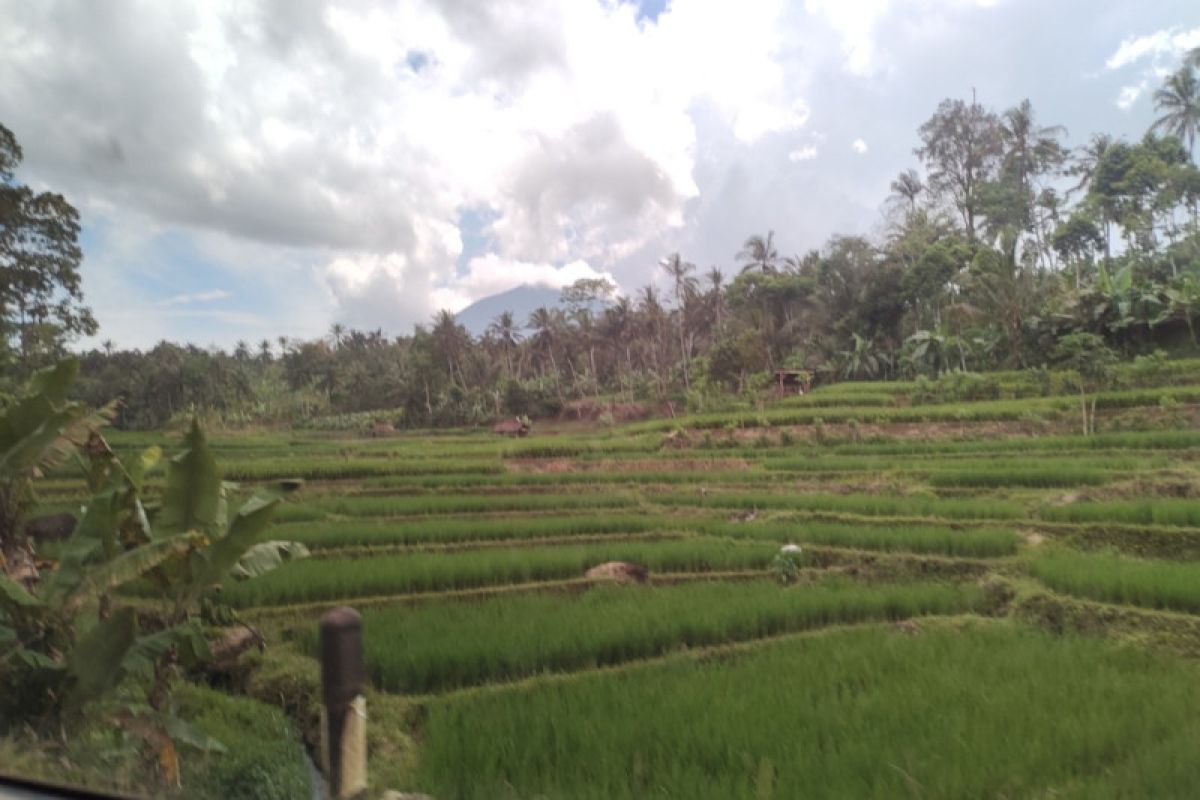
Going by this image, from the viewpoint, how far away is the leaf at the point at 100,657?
226 cm

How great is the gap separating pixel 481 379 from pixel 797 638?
490 cm

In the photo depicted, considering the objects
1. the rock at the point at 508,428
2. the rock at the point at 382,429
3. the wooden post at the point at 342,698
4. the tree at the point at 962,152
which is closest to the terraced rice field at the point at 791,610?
Answer: the rock at the point at 382,429

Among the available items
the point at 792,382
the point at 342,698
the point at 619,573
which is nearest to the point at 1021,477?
the point at 792,382

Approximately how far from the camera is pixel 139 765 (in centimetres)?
212

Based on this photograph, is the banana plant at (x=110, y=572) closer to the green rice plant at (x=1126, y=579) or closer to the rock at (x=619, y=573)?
the rock at (x=619, y=573)

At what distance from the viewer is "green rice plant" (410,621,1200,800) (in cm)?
195

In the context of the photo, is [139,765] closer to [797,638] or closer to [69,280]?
[69,280]

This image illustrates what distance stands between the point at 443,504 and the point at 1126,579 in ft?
14.7

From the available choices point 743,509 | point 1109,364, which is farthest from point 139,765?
point 1109,364

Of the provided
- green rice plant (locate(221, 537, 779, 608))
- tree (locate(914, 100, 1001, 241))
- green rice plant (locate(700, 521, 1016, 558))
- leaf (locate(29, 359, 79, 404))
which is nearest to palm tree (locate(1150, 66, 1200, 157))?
tree (locate(914, 100, 1001, 241))

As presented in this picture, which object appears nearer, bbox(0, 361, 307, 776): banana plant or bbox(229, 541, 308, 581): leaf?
bbox(0, 361, 307, 776): banana plant

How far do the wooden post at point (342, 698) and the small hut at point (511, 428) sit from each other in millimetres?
5890

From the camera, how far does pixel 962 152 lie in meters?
4.54

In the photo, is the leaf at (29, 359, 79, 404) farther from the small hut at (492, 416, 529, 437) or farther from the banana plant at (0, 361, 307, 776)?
the small hut at (492, 416, 529, 437)
